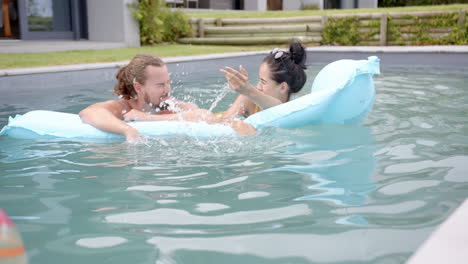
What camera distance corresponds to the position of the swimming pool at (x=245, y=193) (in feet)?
5.97

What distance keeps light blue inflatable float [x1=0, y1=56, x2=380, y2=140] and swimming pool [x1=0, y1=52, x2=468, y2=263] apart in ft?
0.29

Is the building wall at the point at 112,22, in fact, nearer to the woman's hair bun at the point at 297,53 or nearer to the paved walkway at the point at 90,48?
the paved walkway at the point at 90,48

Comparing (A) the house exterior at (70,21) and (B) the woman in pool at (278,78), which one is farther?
(A) the house exterior at (70,21)

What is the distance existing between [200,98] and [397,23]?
8265 millimetres

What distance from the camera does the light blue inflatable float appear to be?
12.1ft

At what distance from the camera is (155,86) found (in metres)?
3.90

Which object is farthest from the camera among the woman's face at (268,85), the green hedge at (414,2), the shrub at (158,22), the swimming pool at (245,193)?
the green hedge at (414,2)

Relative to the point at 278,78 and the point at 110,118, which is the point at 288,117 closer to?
the point at 278,78

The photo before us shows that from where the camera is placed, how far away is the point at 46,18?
12.7 m

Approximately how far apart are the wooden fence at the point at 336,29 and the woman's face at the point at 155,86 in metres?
9.95

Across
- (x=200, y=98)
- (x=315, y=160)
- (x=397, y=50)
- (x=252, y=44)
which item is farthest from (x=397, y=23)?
(x=315, y=160)

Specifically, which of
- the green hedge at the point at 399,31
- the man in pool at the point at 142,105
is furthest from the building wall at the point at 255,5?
the man in pool at the point at 142,105

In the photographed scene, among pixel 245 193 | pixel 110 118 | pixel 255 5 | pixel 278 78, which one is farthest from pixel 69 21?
pixel 245 193

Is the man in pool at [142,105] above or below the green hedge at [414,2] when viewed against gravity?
below
